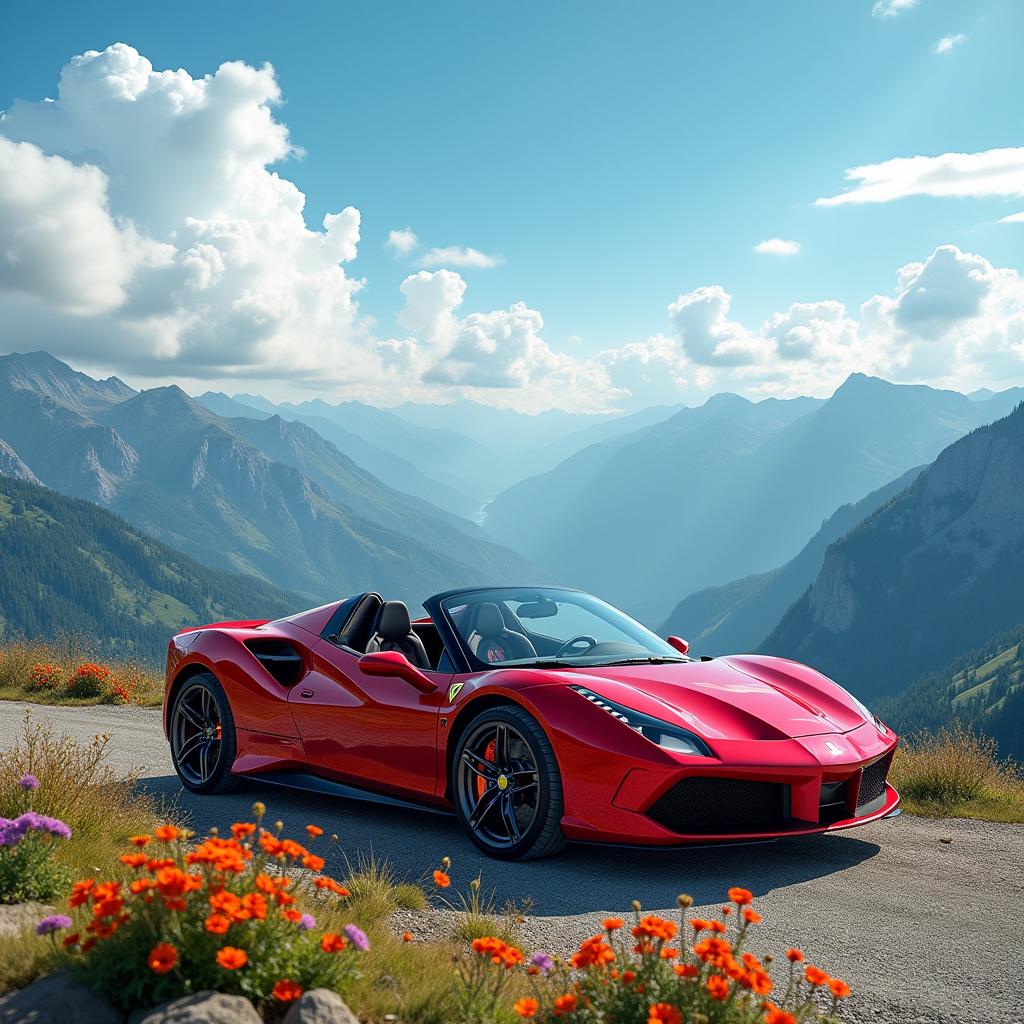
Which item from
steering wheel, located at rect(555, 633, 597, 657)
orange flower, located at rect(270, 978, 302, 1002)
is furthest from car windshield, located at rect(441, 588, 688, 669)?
orange flower, located at rect(270, 978, 302, 1002)

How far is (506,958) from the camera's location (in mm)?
2609

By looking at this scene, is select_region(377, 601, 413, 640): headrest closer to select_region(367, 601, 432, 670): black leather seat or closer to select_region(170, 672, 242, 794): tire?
select_region(367, 601, 432, 670): black leather seat

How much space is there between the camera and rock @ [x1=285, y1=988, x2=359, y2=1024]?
2.58 meters

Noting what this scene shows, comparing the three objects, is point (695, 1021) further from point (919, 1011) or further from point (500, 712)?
point (500, 712)

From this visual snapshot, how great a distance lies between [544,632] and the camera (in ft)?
21.5

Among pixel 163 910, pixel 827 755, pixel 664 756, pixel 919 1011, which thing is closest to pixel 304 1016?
pixel 163 910

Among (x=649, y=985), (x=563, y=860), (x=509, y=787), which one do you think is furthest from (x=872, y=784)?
(x=649, y=985)

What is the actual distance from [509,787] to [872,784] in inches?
78.7

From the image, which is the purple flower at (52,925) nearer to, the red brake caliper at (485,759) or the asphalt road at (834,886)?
the asphalt road at (834,886)

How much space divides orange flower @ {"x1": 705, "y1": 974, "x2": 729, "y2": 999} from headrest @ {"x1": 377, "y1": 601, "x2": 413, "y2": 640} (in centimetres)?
425

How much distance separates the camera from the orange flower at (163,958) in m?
2.48

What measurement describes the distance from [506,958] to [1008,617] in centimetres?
20139

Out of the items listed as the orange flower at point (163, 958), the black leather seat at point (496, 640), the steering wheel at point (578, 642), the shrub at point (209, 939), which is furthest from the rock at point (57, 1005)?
the steering wheel at point (578, 642)

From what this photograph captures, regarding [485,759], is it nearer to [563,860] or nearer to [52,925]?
[563,860]
